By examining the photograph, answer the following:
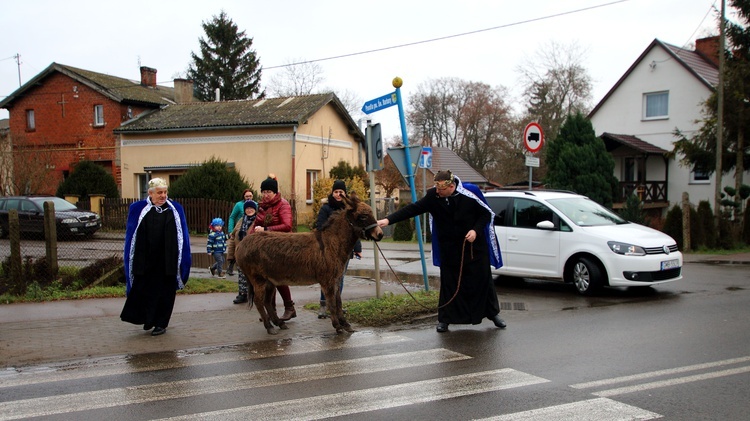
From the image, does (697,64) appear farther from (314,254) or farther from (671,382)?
(671,382)

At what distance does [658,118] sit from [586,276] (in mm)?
27932

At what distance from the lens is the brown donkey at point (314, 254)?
26.2 ft

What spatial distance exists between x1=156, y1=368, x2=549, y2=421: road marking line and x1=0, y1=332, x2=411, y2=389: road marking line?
177cm

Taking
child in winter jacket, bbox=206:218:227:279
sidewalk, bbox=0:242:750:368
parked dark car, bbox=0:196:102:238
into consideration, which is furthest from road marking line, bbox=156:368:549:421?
parked dark car, bbox=0:196:102:238

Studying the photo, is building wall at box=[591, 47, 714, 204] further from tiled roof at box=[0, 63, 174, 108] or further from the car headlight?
tiled roof at box=[0, 63, 174, 108]

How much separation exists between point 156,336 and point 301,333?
1.82 metres

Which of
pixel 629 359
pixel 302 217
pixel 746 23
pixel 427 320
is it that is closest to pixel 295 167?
pixel 302 217

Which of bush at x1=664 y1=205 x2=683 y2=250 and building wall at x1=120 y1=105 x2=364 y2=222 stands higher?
building wall at x1=120 y1=105 x2=364 y2=222

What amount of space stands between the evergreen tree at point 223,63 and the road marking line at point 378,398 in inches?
2067

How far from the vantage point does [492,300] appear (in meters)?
8.49

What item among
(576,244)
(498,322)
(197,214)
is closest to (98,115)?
(197,214)

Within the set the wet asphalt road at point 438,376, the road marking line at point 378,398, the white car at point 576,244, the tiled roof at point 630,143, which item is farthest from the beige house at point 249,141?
the road marking line at point 378,398

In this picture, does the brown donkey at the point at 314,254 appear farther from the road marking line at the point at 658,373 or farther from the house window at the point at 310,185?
the house window at the point at 310,185

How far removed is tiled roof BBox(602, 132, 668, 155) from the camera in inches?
1320
